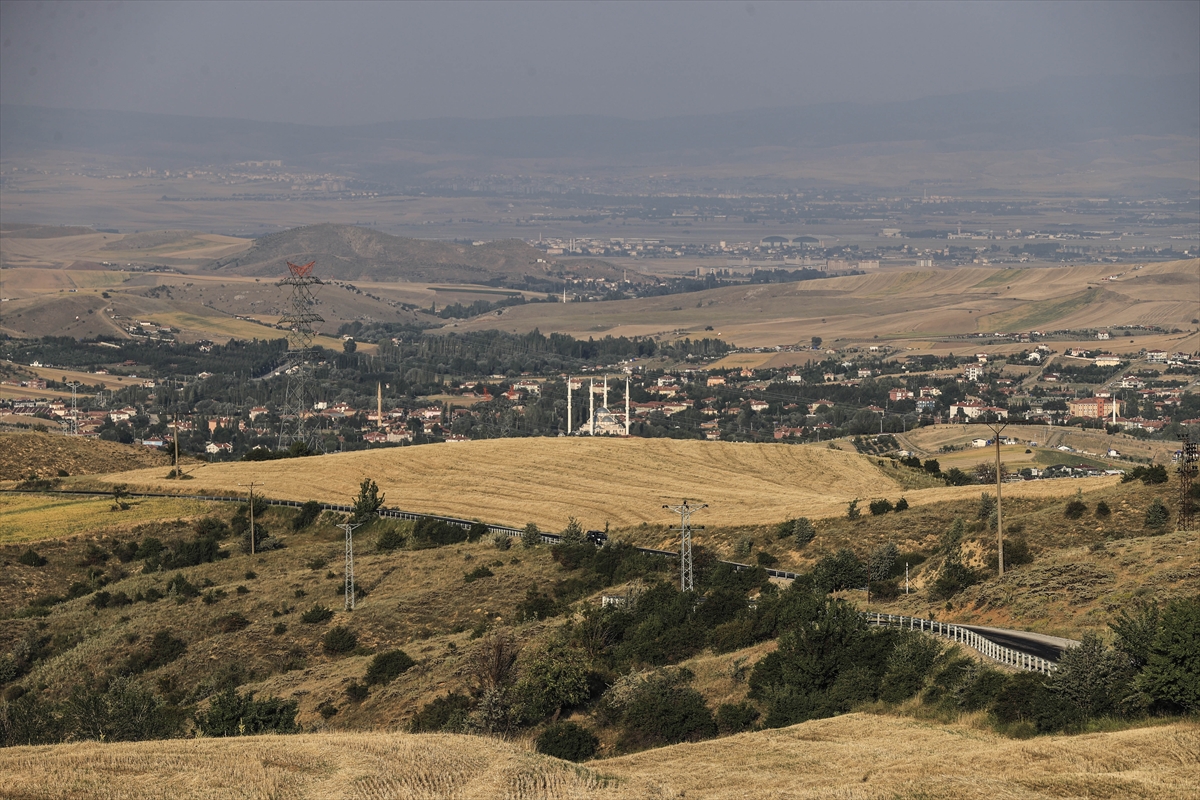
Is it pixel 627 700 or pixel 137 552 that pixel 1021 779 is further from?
pixel 137 552

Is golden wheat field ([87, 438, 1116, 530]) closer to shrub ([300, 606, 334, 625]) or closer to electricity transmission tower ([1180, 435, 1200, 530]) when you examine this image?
electricity transmission tower ([1180, 435, 1200, 530])

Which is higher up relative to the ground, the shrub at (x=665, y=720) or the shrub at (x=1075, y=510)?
the shrub at (x=1075, y=510)

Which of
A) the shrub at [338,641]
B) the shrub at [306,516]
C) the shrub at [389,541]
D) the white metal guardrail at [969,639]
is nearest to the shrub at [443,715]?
the shrub at [338,641]

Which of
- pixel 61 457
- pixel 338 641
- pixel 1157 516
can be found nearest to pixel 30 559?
pixel 338 641

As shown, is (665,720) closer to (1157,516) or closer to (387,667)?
(387,667)

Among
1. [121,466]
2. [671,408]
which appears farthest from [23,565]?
[671,408]

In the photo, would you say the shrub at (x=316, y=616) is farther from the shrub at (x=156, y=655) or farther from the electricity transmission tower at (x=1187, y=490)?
the electricity transmission tower at (x=1187, y=490)
